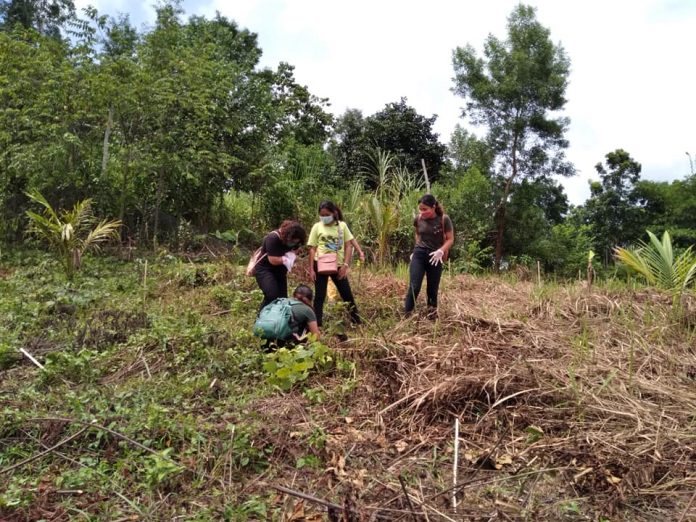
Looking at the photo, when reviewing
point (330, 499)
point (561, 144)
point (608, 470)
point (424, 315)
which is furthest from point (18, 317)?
point (561, 144)

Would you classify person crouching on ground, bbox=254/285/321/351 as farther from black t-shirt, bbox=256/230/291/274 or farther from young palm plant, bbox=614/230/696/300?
young palm plant, bbox=614/230/696/300

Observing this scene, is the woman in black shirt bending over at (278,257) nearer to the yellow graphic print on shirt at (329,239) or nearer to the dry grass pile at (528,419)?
the yellow graphic print on shirt at (329,239)

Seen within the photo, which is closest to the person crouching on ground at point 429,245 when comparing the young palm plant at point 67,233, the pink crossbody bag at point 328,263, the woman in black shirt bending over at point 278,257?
the pink crossbody bag at point 328,263

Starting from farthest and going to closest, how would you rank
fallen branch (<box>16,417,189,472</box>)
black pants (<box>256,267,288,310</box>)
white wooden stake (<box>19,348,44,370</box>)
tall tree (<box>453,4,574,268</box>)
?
tall tree (<box>453,4,574,268</box>)
black pants (<box>256,267,288,310</box>)
white wooden stake (<box>19,348,44,370</box>)
fallen branch (<box>16,417,189,472</box>)

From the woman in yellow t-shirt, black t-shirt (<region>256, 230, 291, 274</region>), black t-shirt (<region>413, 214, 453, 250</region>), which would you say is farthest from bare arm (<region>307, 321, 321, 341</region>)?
black t-shirt (<region>413, 214, 453, 250</region>)

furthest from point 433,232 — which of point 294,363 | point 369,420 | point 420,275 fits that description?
point 369,420

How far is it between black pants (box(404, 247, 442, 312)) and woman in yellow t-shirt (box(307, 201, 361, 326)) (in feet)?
1.82

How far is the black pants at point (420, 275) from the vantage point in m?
5.25

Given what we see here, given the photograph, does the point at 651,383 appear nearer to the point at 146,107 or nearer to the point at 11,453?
the point at 11,453

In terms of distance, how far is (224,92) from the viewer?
10172 millimetres

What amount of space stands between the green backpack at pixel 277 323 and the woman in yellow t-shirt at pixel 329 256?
2.71ft

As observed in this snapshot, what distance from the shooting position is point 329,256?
5.24 metres

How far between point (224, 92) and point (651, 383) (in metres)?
8.78

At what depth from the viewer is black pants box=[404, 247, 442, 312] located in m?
5.25
